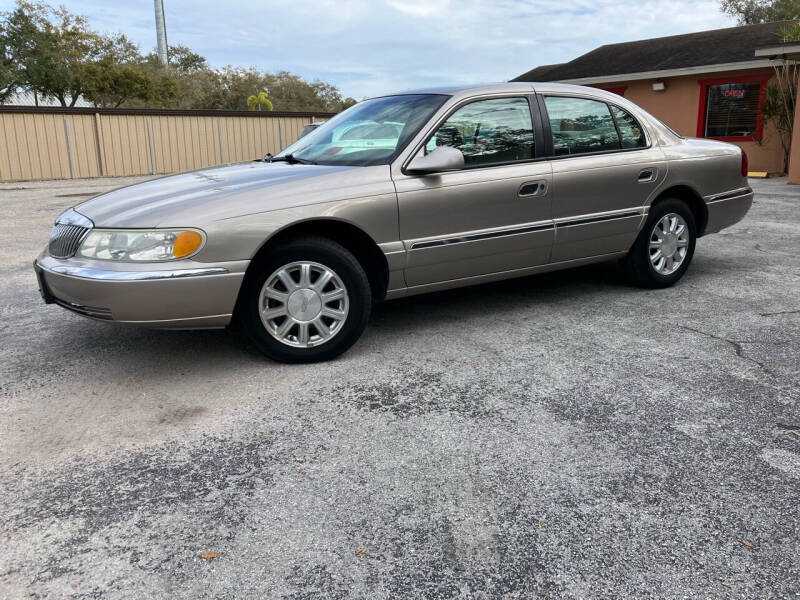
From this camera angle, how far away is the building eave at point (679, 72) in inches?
652

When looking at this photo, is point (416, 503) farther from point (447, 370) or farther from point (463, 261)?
point (463, 261)

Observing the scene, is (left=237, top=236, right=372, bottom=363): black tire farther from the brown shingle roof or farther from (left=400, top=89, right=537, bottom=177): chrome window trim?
the brown shingle roof

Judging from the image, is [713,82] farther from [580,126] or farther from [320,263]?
[320,263]

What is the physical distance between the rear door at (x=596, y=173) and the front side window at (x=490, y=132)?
21 centimetres

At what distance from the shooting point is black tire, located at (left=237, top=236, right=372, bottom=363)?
383 cm

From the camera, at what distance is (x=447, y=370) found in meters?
3.96

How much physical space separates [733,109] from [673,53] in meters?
2.99

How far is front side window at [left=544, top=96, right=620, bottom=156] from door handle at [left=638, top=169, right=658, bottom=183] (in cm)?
28

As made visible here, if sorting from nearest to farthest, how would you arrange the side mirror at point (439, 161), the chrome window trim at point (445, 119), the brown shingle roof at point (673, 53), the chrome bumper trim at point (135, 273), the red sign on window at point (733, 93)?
the chrome bumper trim at point (135, 273), the side mirror at point (439, 161), the chrome window trim at point (445, 119), the red sign on window at point (733, 93), the brown shingle roof at point (673, 53)

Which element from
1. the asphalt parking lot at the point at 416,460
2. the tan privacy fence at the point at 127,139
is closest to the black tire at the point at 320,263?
the asphalt parking lot at the point at 416,460

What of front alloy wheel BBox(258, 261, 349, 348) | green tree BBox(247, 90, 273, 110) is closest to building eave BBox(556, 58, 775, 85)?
front alloy wheel BBox(258, 261, 349, 348)

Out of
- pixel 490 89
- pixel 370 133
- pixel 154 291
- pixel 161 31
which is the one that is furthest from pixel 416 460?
pixel 161 31

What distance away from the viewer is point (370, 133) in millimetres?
4676

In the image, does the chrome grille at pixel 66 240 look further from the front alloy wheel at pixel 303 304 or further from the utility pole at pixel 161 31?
the utility pole at pixel 161 31
